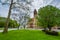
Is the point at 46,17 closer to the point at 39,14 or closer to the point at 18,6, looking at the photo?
the point at 39,14

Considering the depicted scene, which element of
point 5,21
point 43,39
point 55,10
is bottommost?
point 43,39

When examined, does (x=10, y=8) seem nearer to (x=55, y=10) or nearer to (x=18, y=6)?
(x=18, y=6)

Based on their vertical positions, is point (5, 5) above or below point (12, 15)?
above

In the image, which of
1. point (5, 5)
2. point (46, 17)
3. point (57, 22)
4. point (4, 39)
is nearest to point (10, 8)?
point (5, 5)

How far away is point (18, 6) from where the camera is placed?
28.7 feet

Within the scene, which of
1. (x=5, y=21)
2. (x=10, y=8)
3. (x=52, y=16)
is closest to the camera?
(x=10, y=8)

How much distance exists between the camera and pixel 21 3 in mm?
8852

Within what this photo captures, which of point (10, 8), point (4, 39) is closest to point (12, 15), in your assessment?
point (10, 8)

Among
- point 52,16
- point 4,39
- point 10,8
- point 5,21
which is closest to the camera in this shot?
point 4,39

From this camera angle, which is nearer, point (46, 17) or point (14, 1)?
point (14, 1)

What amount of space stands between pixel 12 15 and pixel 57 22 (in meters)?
3.70

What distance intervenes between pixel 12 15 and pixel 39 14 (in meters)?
3.56

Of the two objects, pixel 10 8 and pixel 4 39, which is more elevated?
pixel 10 8

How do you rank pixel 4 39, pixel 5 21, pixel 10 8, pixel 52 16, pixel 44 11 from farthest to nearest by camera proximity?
pixel 44 11, pixel 52 16, pixel 5 21, pixel 10 8, pixel 4 39
